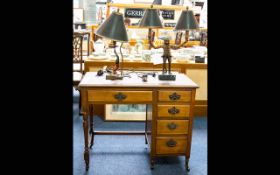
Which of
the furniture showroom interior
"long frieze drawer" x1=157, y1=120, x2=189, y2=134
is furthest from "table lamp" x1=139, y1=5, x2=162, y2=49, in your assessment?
"long frieze drawer" x1=157, y1=120, x2=189, y2=134

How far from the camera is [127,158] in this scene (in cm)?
304

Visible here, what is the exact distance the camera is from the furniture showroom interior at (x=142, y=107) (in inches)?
103

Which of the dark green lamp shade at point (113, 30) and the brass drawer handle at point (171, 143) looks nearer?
the dark green lamp shade at point (113, 30)

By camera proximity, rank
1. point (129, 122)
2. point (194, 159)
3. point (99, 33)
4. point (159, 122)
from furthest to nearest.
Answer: point (129, 122) < point (194, 159) < point (159, 122) < point (99, 33)

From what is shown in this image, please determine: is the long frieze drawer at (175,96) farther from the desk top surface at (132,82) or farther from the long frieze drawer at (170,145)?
the long frieze drawer at (170,145)

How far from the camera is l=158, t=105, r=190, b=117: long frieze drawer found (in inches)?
107

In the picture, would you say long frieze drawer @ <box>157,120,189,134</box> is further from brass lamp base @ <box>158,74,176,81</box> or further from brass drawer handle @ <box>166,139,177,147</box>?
brass lamp base @ <box>158,74,176,81</box>

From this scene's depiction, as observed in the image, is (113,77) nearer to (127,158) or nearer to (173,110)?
(173,110)

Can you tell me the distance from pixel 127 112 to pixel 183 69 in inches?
35.3

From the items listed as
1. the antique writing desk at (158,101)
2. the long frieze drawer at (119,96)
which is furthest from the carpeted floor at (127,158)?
the long frieze drawer at (119,96)
